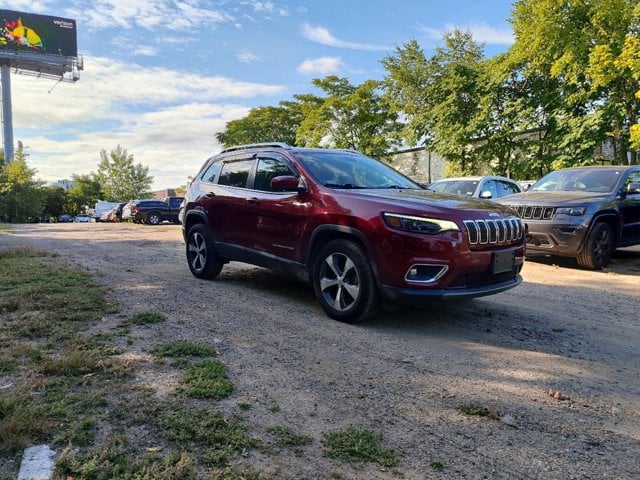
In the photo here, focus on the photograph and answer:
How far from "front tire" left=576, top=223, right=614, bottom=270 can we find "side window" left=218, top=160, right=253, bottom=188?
571 centimetres

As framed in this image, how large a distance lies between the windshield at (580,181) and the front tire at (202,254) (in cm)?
660

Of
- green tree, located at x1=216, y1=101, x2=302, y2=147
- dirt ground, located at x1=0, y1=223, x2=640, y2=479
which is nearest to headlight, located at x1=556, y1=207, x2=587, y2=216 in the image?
dirt ground, located at x1=0, y1=223, x2=640, y2=479

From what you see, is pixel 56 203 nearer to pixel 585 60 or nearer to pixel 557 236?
pixel 585 60

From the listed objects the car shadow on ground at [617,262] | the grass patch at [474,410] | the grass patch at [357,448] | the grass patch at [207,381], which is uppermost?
the car shadow on ground at [617,262]

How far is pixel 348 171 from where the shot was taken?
5.41m

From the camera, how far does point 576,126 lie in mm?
18031

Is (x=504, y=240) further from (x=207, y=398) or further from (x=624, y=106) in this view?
(x=624, y=106)

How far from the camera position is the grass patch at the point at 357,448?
2334 mm

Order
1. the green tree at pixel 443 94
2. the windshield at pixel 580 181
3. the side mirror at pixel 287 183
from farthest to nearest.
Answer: the green tree at pixel 443 94 < the windshield at pixel 580 181 < the side mirror at pixel 287 183

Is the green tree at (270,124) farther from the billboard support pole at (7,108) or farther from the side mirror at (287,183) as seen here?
the billboard support pole at (7,108)

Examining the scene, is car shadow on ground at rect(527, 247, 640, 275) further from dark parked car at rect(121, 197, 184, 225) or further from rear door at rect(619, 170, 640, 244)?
dark parked car at rect(121, 197, 184, 225)

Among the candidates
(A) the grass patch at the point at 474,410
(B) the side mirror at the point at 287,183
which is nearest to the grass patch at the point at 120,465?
(A) the grass patch at the point at 474,410

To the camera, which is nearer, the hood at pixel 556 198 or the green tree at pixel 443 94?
the hood at pixel 556 198

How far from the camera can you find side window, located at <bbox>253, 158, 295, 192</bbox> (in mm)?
5534
